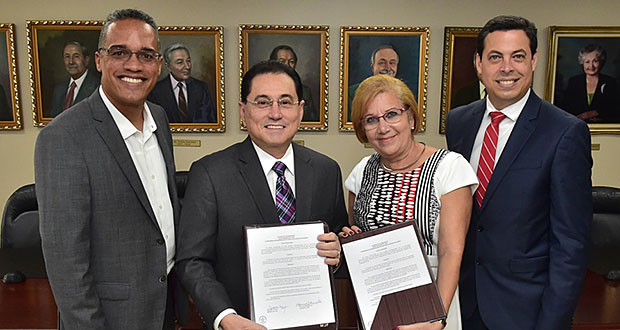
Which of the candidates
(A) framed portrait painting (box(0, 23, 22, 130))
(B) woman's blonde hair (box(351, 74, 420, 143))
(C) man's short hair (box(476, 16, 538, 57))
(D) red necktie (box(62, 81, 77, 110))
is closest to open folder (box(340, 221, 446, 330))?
(B) woman's blonde hair (box(351, 74, 420, 143))

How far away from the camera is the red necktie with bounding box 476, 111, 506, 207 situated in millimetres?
1780

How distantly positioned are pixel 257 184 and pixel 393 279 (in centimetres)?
59

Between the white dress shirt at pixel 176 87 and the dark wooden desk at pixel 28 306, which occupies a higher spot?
the white dress shirt at pixel 176 87

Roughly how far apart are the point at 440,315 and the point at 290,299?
0.52 metres

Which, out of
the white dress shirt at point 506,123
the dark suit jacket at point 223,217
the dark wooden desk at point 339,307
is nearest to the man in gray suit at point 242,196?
the dark suit jacket at point 223,217

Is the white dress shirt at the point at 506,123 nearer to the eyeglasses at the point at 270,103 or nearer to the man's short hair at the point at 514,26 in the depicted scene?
the man's short hair at the point at 514,26

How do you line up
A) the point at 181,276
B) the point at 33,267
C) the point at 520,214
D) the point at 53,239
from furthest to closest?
the point at 33,267, the point at 520,214, the point at 181,276, the point at 53,239

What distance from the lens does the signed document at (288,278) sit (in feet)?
4.76

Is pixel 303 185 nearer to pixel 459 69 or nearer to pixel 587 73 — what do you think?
pixel 459 69

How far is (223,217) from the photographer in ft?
5.13

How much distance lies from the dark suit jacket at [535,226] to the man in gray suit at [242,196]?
67cm

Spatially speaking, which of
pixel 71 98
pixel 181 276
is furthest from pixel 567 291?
pixel 71 98

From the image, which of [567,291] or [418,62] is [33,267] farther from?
[418,62]

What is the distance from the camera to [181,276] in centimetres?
157
